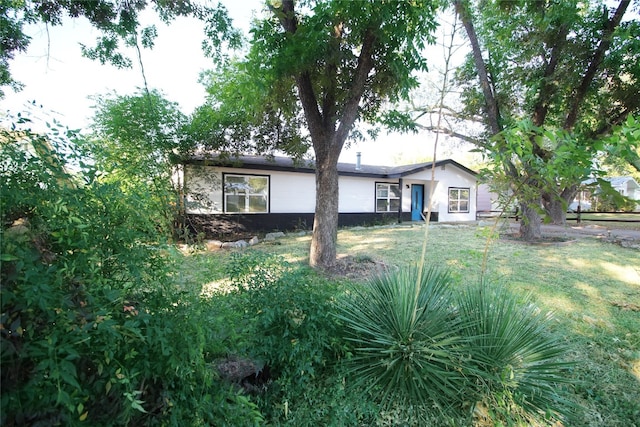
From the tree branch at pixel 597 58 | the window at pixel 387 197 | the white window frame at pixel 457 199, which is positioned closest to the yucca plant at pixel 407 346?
the tree branch at pixel 597 58

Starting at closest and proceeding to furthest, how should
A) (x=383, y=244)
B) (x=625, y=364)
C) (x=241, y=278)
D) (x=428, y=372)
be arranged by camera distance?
(x=428, y=372), (x=241, y=278), (x=625, y=364), (x=383, y=244)

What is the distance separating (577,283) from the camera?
5.56 m

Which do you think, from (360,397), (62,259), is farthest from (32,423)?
(360,397)

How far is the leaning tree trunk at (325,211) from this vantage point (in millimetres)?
6438

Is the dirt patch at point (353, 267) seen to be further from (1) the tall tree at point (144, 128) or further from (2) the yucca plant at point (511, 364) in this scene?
(1) the tall tree at point (144, 128)

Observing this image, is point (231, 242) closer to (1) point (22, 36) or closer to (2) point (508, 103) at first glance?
(1) point (22, 36)

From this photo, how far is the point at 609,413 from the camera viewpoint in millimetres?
2309

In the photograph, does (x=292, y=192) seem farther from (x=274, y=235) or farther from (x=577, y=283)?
(x=577, y=283)

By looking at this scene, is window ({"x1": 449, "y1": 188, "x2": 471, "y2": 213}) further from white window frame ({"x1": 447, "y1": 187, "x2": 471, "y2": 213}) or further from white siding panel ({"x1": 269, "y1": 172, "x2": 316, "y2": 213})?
white siding panel ({"x1": 269, "y1": 172, "x2": 316, "y2": 213})

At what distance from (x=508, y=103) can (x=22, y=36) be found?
11.8 meters

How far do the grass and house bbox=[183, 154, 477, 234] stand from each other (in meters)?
2.38

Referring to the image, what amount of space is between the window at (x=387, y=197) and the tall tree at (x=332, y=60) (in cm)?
946

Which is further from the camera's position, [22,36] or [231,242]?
[231,242]

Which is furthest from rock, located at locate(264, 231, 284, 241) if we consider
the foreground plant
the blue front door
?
the foreground plant
